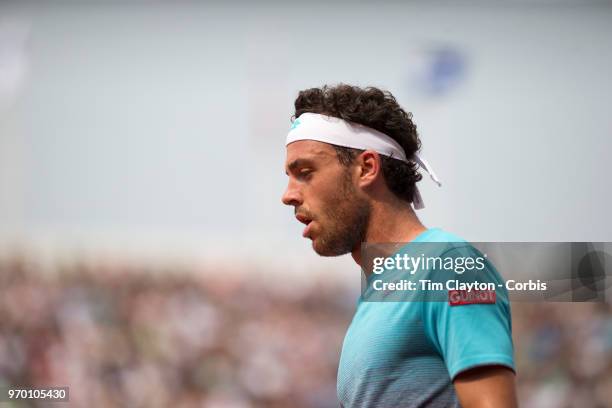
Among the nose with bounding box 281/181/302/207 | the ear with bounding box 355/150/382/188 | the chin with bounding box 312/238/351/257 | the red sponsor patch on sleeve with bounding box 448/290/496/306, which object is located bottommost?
the red sponsor patch on sleeve with bounding box 448/290/496/306

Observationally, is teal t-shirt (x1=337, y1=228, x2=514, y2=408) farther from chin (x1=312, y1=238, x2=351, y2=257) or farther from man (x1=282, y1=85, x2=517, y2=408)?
chin (x1=312, y1=238, x2=351, y2=257)

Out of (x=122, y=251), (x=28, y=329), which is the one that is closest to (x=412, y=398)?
(x=122, y=251)

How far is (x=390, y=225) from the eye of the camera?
163 centimetres

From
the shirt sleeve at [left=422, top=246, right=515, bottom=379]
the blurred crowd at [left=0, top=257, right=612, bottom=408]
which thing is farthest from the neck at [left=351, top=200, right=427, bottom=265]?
the blurred crowd at [left=0, top=257, right=612, bottom=408]

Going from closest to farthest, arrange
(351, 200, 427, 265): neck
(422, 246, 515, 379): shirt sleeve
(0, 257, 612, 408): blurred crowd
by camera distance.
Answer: (422, 246, 515, 379): shirt sleeve < (351, 200, 427, 265): neck < (0, 257, 612, 408): blurred crowd

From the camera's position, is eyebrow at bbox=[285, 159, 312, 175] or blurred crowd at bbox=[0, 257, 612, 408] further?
blurred crowd at bbox=[0, 257, 612, 408]

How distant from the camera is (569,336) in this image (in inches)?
138

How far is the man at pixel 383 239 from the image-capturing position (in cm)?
127

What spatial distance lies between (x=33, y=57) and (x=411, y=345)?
107 inches

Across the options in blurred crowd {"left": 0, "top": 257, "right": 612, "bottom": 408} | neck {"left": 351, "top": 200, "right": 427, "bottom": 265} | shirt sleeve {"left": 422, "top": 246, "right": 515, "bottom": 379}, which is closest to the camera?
shirt sleeve {"left": 422, "top": 246, "right": 515, "bottom": 379}

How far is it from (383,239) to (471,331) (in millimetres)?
387

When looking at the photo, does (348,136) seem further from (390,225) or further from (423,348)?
(423,348)

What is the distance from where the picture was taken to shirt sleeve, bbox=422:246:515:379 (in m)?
1.25

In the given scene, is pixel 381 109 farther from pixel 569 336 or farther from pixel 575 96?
pixel 569 336
